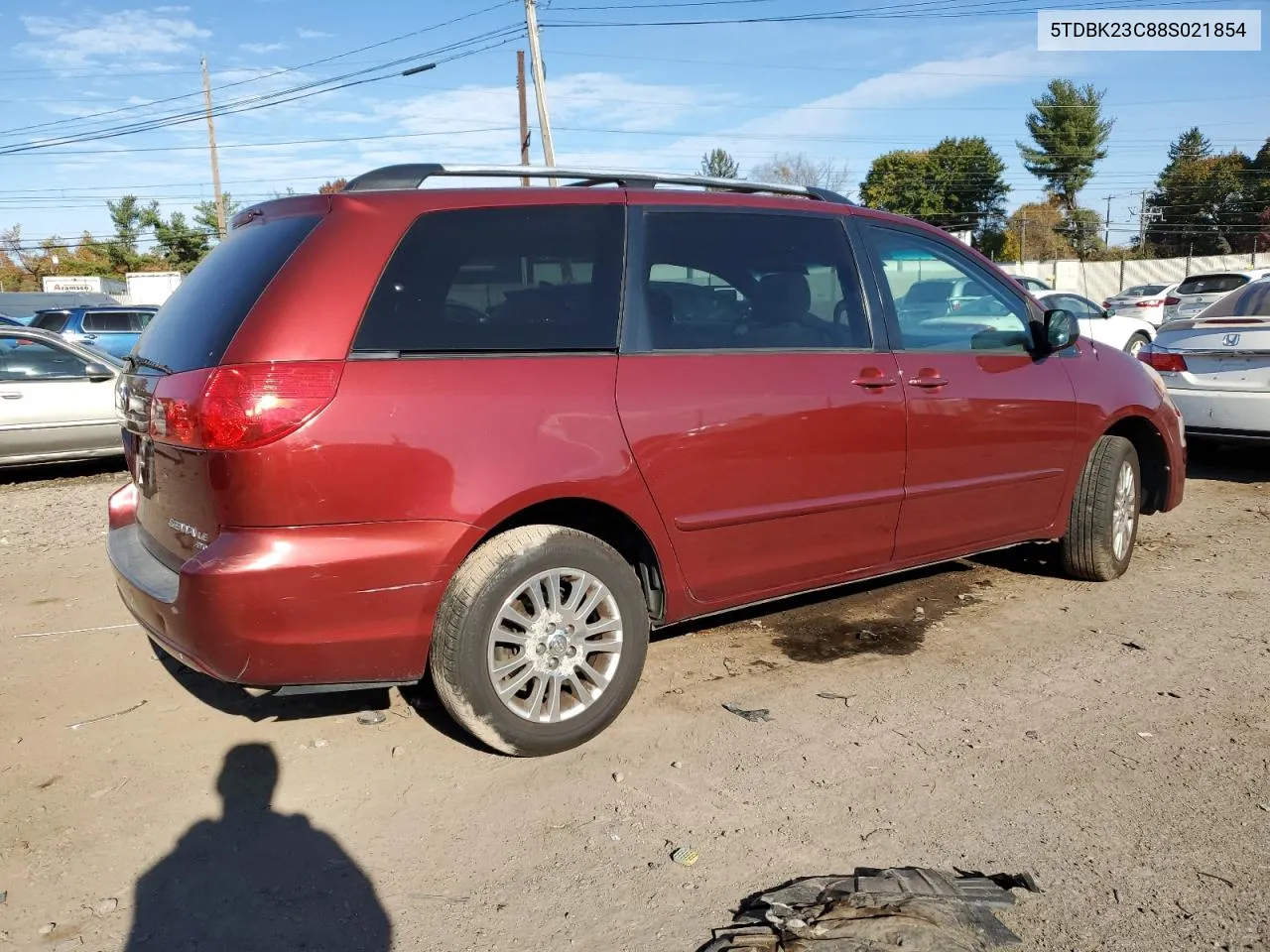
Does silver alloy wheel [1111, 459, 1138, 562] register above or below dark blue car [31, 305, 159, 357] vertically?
below

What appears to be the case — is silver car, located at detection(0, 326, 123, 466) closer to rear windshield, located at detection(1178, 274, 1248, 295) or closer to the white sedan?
the white sedan

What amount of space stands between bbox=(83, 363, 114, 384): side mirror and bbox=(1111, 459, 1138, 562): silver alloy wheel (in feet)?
25.9

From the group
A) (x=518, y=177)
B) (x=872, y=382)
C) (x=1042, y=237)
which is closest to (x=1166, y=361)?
(x=872, y=382)

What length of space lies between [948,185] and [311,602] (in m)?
71.3

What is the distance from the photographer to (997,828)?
114 inches

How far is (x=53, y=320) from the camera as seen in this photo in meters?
17.8

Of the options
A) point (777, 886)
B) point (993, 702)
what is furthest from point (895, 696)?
point (777, 886)

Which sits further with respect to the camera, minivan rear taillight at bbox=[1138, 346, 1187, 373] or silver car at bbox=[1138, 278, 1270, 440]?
minivan rear taillight at bbox=[1138, 346, 1187, 373]

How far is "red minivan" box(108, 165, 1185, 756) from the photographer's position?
9.57 feet

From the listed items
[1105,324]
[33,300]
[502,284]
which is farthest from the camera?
[33,300]

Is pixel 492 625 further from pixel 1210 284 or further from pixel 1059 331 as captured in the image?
pixel 1210 284

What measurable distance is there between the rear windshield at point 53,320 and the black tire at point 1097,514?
696 inches

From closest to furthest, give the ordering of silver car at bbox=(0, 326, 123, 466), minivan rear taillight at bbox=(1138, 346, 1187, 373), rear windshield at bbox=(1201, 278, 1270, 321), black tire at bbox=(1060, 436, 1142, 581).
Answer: black tire at bbox=(1060, 436, 1142, 581), minivan rear taillight at bbox=(1138, 346, 1187, 373), rear windshield at bbox=(1201, 278, 1270, 321), silver car at bbox=(0, 326, 123, 466)

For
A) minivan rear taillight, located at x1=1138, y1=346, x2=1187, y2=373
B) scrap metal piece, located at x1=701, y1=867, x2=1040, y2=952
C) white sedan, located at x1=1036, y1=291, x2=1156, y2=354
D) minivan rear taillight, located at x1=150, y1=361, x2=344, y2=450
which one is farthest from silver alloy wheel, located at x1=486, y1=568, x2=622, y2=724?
white sedan, located at x1=1036, y1=291, x2=1156, y2=354
